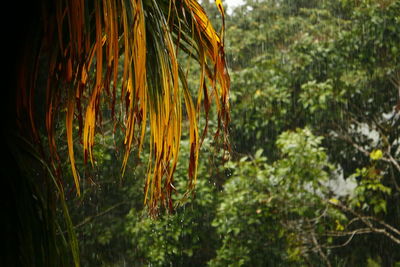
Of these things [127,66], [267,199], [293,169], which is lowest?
[267,199]

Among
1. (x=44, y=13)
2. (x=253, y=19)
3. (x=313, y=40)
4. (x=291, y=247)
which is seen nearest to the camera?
(x=44, y=13)

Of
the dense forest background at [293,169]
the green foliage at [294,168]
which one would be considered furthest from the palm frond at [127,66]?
the green foliage at [294,168]

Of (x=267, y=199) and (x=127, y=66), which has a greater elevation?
(x=127, y=66)

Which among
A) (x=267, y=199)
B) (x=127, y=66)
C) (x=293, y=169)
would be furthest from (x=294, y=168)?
(x=127, y=66)

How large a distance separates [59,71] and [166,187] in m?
0.32

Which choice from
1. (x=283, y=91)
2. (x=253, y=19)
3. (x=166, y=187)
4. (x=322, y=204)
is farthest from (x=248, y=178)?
(x=166, y=187)

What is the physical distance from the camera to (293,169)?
5438mm

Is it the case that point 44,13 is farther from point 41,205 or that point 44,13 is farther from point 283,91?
point 283,91

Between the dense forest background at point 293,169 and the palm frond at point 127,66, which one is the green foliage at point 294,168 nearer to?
the dense forest background at point 293,169

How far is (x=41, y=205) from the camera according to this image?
3.63 ft

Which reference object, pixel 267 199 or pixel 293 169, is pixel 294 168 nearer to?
pixel 293 169

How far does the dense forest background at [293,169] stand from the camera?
562 cm

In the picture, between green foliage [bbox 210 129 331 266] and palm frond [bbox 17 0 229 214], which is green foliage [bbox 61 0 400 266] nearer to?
green foliage [bbox 210 129 331 266]

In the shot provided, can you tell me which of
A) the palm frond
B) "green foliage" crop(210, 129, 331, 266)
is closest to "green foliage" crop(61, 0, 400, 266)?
"green foliage" crop(210, 129, 331, 266)
